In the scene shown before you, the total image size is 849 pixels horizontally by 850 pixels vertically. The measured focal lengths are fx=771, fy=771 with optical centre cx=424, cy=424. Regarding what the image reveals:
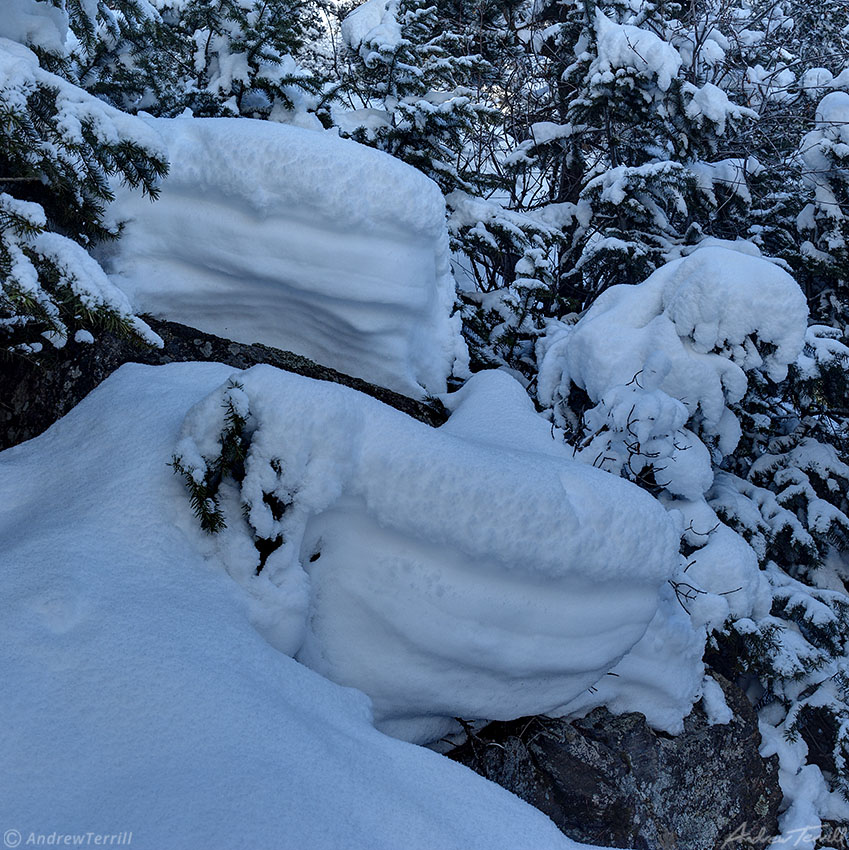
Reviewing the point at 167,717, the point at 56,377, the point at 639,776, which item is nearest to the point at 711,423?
the point at 639,776

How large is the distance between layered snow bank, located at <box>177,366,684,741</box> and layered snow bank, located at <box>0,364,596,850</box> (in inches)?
9.0

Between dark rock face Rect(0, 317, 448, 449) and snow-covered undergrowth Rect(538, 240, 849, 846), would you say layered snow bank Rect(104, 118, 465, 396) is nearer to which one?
dark rock face Rect(0, 317, 448, 449)

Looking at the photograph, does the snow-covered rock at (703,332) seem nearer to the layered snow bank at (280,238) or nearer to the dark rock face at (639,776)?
the layered snow bank at (280,238)

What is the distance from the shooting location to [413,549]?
2383 mm

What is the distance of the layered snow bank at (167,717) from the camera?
1377mm

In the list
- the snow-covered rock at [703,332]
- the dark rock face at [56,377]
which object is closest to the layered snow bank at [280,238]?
the dark rock face at [56,377]

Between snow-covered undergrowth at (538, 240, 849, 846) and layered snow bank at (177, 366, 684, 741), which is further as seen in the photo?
snow-covered undergrowth at (538, 240, 849, 846)

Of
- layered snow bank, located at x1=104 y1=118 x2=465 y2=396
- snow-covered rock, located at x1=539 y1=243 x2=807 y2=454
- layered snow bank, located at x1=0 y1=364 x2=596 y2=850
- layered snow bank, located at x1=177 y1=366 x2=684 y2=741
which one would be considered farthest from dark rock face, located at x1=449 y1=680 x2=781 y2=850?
layered snow bank, located at x1=104 y1=118 x2=465 y2=396

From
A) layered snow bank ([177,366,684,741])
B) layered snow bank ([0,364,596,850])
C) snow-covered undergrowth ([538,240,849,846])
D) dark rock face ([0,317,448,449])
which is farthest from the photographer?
snow-covered undergrowth ([538,240,849,846])

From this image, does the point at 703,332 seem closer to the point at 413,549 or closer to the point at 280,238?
the point at 280,238

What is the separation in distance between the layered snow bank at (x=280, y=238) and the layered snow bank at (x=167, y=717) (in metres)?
1.35

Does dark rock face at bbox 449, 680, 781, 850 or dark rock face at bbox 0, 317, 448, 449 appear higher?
dark rock face at bbox 0, 317, 448, 449

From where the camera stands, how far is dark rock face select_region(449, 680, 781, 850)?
276cm

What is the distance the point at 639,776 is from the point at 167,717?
6.94 feet
